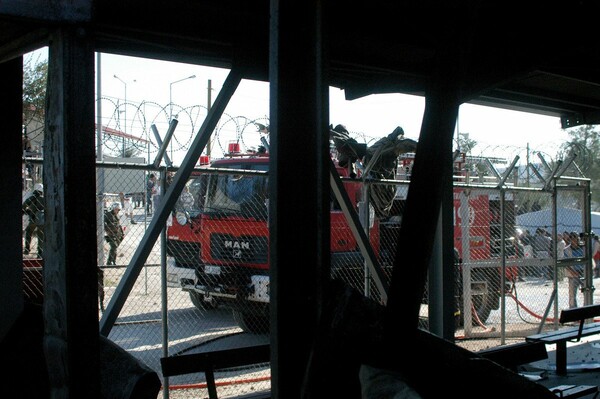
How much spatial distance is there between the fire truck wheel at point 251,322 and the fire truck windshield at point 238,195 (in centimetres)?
152

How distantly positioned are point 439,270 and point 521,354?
96cm

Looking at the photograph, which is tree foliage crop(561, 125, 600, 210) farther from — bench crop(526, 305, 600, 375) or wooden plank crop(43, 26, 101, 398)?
wooden plank crop(43, 26, 101, 398)

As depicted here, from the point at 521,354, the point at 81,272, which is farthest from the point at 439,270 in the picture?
the point at 81,272

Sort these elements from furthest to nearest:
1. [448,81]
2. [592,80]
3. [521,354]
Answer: [592,80]
[521,354]
[448,81]

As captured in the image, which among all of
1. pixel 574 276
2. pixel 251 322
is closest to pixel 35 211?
pixel 251 322

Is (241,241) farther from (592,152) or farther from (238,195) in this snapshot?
(592,152)

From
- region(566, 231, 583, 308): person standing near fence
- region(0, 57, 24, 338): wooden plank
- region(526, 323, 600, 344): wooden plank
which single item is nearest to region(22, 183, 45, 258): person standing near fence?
region(0, 57, 24, 338): wooden plank

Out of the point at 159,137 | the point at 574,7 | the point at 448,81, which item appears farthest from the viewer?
the point at 159,137

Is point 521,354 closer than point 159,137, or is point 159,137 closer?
point 521,354

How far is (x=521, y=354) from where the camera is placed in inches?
198

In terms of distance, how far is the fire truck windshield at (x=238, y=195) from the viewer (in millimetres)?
9539

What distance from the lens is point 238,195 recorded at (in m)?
9.75

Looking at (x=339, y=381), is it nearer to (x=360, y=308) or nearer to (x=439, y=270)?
(x=360, y=308)

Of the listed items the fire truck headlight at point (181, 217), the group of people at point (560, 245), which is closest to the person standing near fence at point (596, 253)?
the group of people at point (560, 245)
